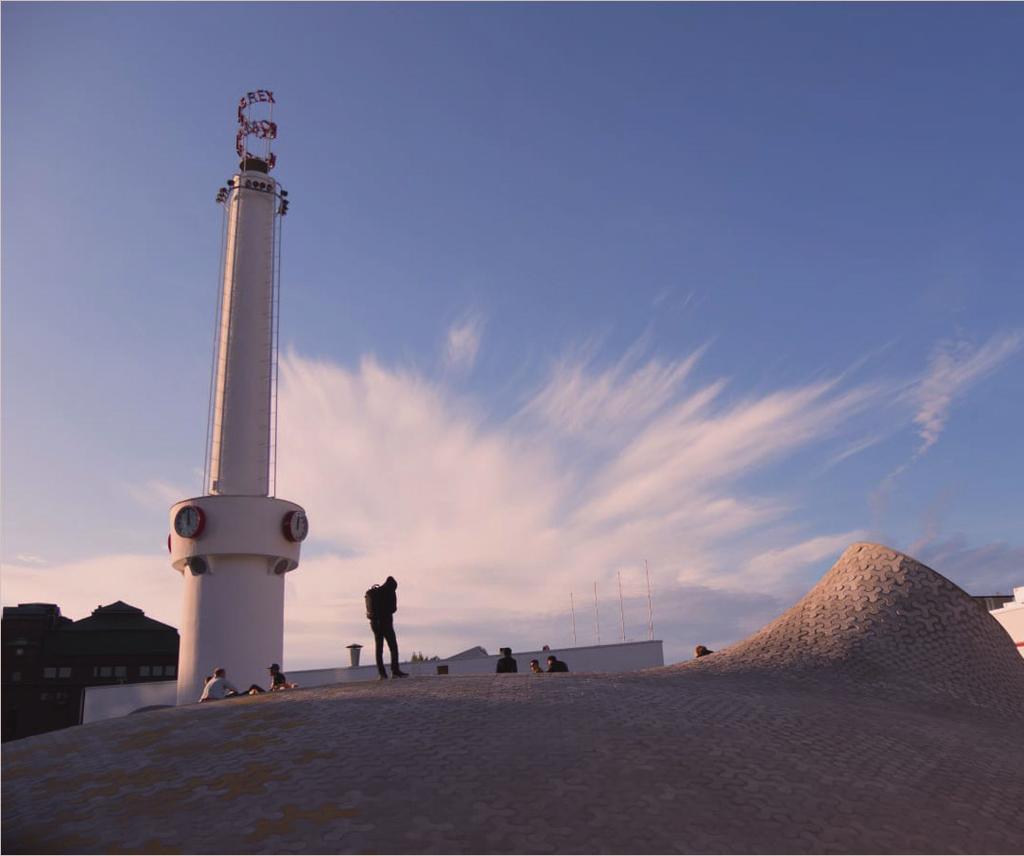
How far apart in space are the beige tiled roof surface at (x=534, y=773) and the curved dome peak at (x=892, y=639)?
1.17m

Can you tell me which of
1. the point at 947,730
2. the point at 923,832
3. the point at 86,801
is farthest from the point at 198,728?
the point at 947,730

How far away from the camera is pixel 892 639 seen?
2150 cm

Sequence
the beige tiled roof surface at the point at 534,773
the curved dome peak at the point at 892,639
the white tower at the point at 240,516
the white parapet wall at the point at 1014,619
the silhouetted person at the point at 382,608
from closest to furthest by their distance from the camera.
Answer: the beige tiled roof surface at the point at 534,773, the silhouetted person at the point at 382,608, the curved dome peak at the point at 892,639, the white tower at the point at 240,516, the white parapet wall at the point at 1014,619

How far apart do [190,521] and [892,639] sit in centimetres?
2322

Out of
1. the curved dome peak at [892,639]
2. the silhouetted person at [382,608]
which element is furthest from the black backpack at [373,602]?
the curved dome peak at [892,639]

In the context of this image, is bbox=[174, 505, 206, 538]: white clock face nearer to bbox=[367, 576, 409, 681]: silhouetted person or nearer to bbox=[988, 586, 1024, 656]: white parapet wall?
bbox=[367, 576, 409, 681]: silhouetted person

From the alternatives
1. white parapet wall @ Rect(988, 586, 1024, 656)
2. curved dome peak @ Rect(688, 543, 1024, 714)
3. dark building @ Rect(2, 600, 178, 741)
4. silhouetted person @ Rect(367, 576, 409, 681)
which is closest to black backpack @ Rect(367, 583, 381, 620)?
silhouetted person @ Rect(367, 576, 409, 681)

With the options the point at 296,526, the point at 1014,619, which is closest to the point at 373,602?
the point at 296,526

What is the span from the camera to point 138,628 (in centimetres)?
6328

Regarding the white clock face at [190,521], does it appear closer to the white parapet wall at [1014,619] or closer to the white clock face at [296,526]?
the white clock face at [296,526]

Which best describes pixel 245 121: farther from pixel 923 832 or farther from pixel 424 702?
pixel 923 832

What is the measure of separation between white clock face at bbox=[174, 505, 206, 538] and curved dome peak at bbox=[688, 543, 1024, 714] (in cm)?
1877

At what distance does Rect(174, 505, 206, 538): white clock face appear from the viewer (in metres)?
32.4

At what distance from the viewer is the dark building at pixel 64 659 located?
59844 mm
